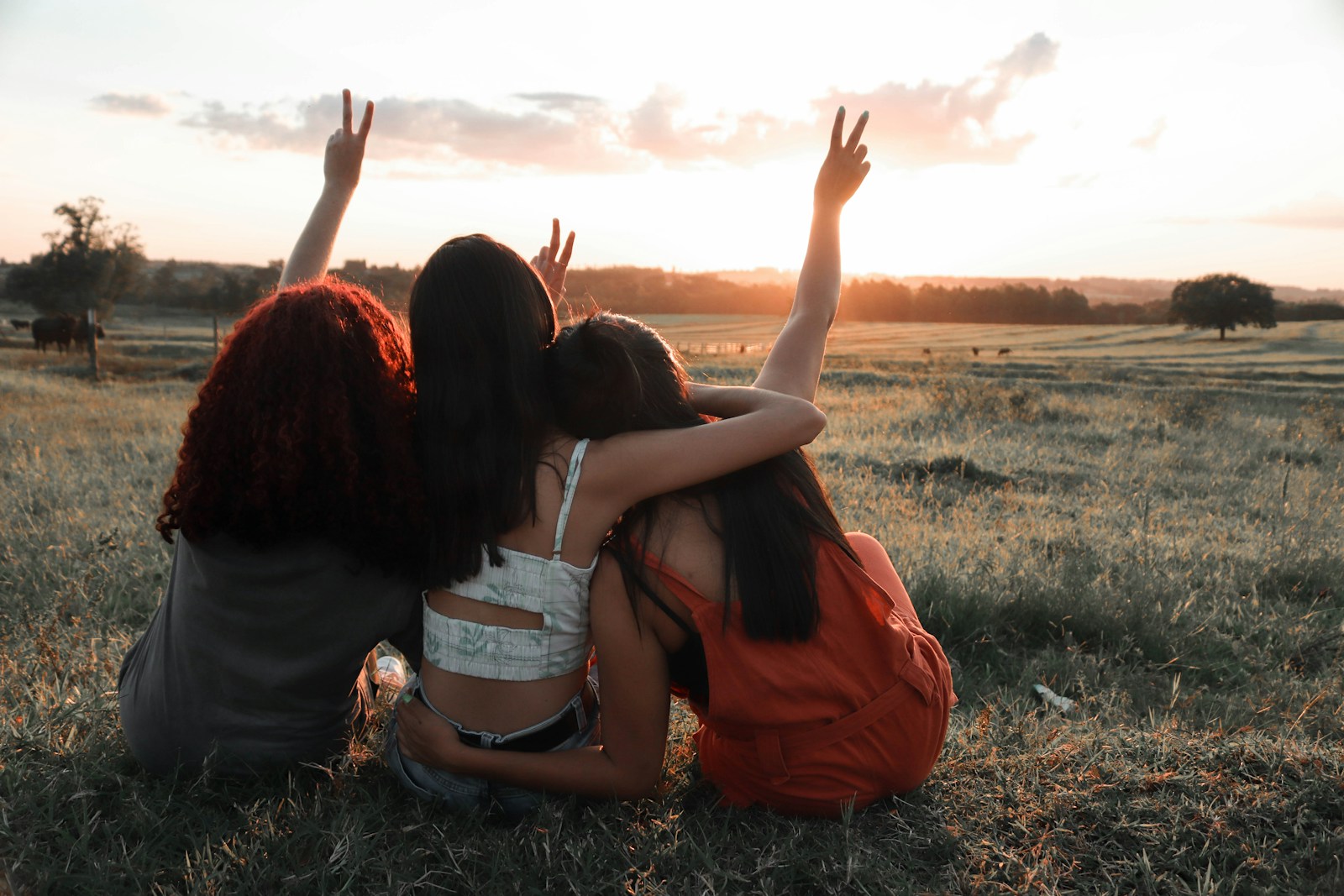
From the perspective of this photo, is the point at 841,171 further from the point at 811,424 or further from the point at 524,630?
the point at 524,630

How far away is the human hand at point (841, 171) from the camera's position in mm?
2420

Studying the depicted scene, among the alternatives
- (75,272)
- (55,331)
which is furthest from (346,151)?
(75,272)

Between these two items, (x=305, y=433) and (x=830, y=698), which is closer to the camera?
(x=305, y=433)

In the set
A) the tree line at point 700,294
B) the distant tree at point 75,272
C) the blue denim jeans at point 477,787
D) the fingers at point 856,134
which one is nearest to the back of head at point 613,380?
the blue denim jeans at point 477,787

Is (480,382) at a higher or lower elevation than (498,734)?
higher

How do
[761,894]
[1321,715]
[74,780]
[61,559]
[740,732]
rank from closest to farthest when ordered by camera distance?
[761,894]
[740,732]
[74,780]
[1321,715]
[61,559]

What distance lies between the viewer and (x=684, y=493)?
182 centimetres

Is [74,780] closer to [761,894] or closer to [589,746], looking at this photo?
[589,746]

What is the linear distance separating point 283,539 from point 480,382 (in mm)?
570

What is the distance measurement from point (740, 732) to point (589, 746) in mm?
365

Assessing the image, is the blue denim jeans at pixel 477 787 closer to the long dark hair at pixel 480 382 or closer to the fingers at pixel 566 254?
the long dark hair at pixel 480 382

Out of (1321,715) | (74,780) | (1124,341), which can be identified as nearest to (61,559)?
(74,780)

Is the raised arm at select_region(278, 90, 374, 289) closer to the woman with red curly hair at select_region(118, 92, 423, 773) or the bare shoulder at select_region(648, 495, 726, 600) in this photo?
the woman with red curly hair at select_region(118, 92, 423, 773)

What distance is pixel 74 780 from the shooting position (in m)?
2.13
